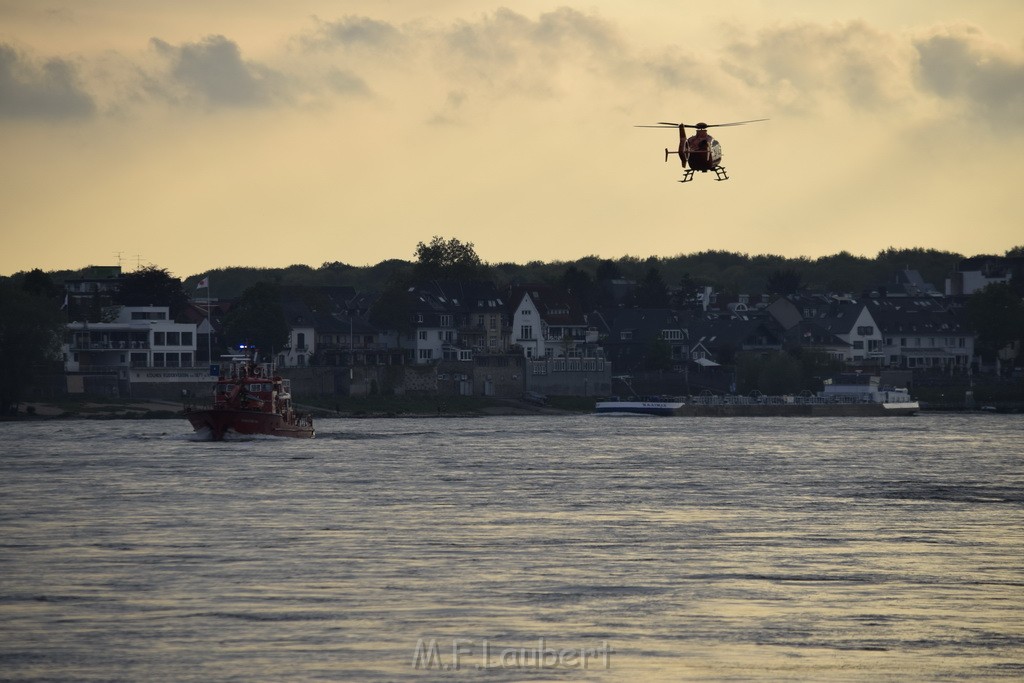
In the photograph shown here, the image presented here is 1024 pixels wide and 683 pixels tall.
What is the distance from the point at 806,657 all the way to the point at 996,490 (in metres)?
38.1

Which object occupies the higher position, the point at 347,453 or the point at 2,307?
the point at 2,307

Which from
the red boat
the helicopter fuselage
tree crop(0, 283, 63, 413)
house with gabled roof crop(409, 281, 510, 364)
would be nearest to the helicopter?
the helicopter fuselage

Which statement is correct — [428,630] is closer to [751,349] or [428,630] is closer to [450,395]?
[450,395]

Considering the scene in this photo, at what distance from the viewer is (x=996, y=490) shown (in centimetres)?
6706

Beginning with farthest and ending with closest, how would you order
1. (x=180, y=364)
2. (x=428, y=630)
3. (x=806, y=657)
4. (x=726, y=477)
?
(x=180, y=364) → (x=726, y=477) → (x=428, y=630) → (x=806, y=657)

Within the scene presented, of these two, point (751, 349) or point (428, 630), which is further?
point (751, 349)

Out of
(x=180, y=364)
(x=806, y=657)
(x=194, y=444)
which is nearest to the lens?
(x=806, y=657)

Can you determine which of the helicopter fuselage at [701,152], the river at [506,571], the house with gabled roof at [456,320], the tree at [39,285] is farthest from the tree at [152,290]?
the helicopter fuselage at [701,152]

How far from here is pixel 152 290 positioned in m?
183

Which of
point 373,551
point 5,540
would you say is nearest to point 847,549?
point 373,551

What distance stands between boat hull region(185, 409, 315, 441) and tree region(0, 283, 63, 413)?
34637 mm

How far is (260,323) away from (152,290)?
24.7 metres

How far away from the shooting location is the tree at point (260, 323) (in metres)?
163

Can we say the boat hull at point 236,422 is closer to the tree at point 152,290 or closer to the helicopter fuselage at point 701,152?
the helicopter fuselage at point 701,152
